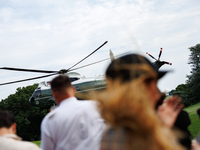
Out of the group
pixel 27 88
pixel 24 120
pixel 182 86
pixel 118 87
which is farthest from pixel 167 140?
pixel 182 86

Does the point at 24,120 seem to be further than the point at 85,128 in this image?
Yes

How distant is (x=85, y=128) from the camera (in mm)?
3000

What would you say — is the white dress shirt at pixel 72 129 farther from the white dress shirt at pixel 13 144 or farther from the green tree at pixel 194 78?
the green tree at pixel 194 78

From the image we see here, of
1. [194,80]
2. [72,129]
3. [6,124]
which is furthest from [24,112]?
[72,129]

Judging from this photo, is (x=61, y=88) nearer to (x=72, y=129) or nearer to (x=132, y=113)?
(x=72, y=129)

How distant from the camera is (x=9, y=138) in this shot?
313 cm

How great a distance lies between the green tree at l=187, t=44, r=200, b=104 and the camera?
5759 centimetres

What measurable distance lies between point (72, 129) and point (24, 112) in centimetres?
5455

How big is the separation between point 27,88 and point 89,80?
3246 cm

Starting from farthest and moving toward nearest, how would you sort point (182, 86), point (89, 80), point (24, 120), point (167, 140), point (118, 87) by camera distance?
1. point (182, 86)
2. point (24, 120)
3. point (89, 80)
4. point (118, 87)
5. point (167, 140)

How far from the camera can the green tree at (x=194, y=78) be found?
189 ft

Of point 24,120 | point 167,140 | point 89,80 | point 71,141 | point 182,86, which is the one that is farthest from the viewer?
point 182,86

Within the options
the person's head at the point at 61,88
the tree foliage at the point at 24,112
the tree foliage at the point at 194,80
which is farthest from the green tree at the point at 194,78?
the person's head at the point at 61,88

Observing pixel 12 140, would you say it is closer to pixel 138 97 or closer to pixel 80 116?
pixel 80 116
